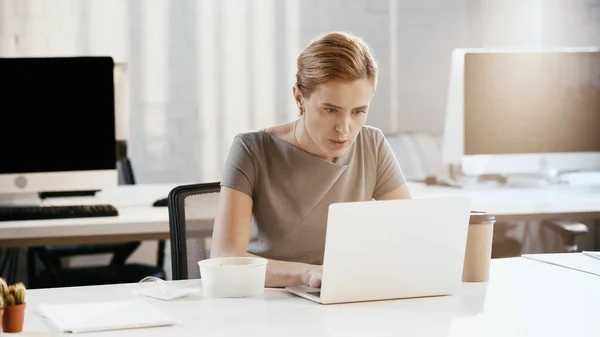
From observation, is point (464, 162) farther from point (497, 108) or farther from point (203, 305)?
point (203, 305)

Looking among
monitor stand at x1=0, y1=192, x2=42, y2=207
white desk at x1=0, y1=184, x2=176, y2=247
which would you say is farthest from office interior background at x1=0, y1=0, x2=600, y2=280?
white desk at x1=0, y1=184, x2=176, y2=247

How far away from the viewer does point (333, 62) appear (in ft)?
5.90

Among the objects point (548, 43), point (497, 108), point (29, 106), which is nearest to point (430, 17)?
point (548, 43)

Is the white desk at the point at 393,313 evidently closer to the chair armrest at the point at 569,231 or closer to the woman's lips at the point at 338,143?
the woman's lips at the point at 338,143

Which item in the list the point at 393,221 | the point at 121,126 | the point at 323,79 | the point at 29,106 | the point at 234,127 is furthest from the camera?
the point at 234,127

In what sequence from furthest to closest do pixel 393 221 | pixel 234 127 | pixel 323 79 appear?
pixel 234 127 → pixel 323 79 → pixel 393 221

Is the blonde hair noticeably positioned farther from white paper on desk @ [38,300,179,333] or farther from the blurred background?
the blurred background

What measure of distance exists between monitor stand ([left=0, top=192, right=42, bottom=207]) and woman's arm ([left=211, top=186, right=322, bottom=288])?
4.88 ft

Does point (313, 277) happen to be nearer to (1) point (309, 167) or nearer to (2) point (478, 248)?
(2) point (478, 248)

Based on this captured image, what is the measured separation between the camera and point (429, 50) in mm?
5094

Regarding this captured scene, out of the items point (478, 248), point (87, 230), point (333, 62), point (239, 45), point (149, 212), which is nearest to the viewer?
point (478, 248)

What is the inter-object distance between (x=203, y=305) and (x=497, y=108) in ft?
7.03

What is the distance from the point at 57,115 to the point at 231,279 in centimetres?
166

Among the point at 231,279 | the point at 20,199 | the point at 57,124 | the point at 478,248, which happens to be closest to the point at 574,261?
the point at 478,248
